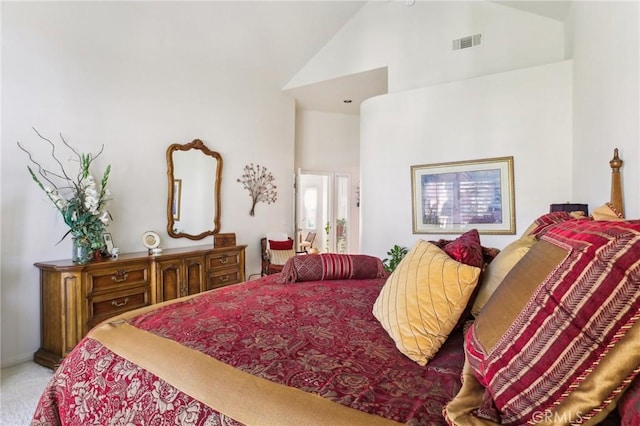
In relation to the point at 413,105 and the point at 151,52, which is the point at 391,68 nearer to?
the point at 413,105

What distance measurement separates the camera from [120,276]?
303 cm

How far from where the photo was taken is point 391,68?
4.63 m

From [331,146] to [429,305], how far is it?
18.5 feet

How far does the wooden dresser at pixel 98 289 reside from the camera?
2699 mm

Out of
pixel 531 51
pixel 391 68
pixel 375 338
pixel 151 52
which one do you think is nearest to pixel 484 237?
pixel 531 51

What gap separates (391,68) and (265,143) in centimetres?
221

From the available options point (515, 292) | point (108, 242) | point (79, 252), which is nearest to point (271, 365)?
point (515, 292)

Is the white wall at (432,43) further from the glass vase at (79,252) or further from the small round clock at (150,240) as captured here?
the glass vase at (79,252)

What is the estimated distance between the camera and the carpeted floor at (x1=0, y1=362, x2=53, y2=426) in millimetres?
2098

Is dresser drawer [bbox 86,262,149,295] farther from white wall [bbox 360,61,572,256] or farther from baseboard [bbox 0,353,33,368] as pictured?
white wall [bbox 360,61,572,256]

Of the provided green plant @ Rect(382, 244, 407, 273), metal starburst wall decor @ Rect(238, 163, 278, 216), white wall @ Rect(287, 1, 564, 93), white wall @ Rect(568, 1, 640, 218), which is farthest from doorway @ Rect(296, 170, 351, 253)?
white wall @ Rect(568, 1, 640, 218)

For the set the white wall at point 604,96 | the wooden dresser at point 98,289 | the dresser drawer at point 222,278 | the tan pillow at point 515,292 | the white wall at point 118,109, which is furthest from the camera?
the dresser drawer at point 222,278

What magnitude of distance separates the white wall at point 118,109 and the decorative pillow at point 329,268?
2389 millimetres

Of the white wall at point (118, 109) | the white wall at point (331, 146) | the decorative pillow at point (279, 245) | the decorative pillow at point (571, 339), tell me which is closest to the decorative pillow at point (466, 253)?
the decorative pillow at point (571, 339)
